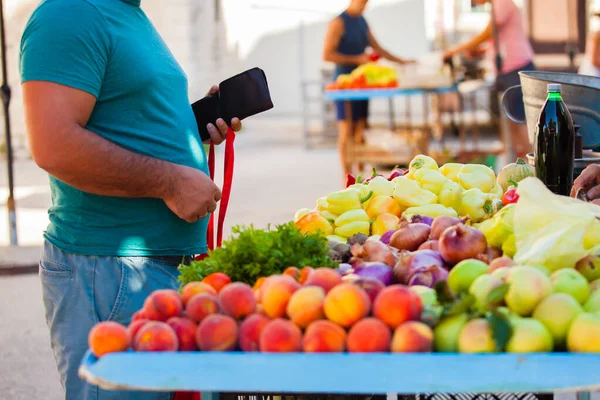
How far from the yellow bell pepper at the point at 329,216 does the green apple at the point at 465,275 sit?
804mm

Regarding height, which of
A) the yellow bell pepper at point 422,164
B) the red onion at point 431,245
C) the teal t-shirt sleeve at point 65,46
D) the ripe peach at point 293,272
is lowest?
the red onion at point 431,245

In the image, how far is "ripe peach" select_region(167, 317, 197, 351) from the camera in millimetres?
1571

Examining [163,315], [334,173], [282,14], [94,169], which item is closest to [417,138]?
[334,173]

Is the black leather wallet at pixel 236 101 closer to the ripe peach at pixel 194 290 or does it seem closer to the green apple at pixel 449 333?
the ripe peach at pixel 194 290

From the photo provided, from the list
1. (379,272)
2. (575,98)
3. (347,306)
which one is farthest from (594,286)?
(575,98)

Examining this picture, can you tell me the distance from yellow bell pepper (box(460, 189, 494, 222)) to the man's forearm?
932 millimetres

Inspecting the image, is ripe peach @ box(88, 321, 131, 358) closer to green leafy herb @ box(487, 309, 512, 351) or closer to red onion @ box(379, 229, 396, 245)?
green leafy herb @ box(487, 309, 512, 351)

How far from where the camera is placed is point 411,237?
2.22 m

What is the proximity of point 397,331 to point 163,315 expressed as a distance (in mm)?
483

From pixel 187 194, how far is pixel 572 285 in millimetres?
1132

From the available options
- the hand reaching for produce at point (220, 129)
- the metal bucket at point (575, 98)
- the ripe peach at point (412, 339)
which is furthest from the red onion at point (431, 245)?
the metal bucket at point (575, 98)

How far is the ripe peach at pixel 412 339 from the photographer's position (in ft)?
4.89

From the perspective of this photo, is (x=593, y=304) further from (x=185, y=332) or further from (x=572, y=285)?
(x=185, y=332)

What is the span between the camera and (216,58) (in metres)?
15.3
